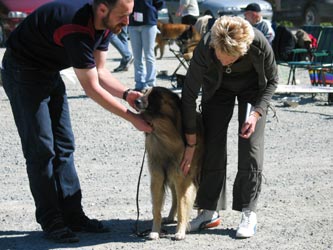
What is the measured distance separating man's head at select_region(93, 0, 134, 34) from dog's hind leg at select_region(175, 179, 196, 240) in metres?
1.19

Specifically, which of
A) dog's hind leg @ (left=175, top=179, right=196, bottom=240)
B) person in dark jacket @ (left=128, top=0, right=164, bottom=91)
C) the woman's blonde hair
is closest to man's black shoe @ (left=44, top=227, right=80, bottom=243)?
dog's hind leg @ (left=175, top=179, right=196, bottom=240)

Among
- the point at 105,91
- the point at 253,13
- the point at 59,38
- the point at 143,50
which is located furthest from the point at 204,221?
the point at 253,13

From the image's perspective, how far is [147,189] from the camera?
585 cm

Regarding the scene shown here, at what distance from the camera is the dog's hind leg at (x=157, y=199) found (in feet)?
15.2

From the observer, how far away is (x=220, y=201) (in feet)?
16.4

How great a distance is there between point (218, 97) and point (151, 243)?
1070 millimetres

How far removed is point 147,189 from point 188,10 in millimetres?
9395

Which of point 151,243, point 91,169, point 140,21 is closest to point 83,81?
point 151,243

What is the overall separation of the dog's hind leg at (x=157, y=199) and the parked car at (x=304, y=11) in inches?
796

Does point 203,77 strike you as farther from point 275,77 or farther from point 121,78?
point 121,78

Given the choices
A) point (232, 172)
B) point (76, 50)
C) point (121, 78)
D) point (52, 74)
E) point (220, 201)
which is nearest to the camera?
point (76, 50)

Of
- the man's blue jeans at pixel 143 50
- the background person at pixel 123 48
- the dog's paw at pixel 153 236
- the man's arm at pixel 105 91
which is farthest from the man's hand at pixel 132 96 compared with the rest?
the background person at pixel 123 48

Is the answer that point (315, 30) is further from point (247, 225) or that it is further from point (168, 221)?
point (247, 225)

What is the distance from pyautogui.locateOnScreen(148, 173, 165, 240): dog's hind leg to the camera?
463 centimetres
